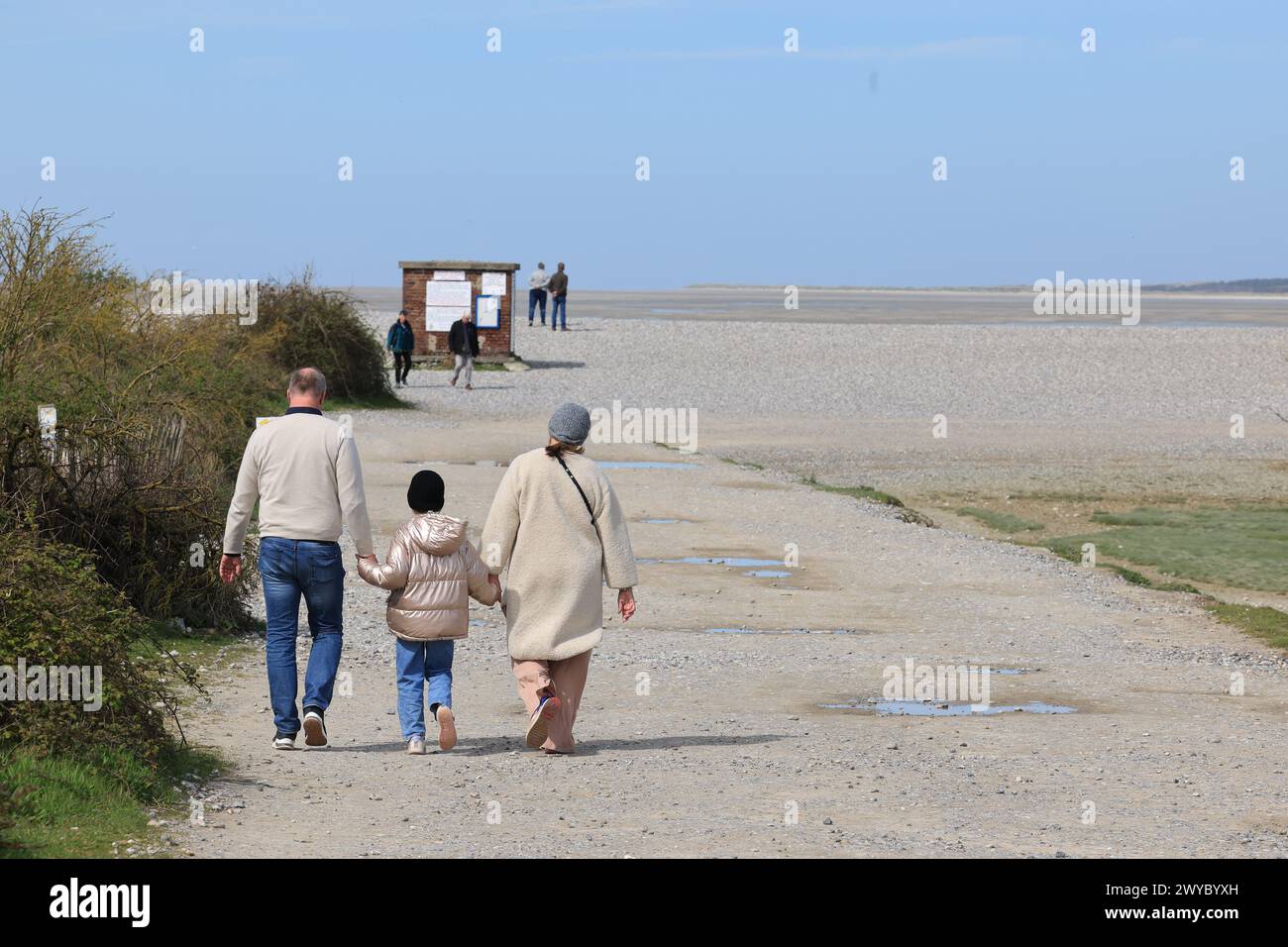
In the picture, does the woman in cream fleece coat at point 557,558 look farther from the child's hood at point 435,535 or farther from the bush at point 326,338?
the bush at point 326,338

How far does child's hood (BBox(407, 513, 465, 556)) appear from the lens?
879 centimetres

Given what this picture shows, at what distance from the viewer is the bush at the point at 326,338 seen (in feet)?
107

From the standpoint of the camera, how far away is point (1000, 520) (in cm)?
2080

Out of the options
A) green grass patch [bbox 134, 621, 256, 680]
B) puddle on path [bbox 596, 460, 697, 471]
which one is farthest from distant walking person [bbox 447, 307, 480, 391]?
green grass patch [bbox 134, 621, 256, 680]

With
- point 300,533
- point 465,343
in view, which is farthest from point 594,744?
point 465,343

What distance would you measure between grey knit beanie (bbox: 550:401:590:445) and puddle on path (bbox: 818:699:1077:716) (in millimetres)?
2547

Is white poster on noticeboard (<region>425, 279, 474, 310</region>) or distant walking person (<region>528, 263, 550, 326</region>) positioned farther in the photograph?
distant walking person (<region>528, 263, 550, 326</region>)

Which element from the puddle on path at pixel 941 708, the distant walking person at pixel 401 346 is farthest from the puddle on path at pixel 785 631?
the distant walking person at pixel 401 346

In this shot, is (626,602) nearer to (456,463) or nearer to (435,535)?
(435,535)

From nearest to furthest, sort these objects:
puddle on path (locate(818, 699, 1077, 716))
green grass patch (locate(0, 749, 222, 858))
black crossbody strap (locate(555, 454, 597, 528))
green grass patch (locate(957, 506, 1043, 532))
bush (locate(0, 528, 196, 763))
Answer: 1. green grass patch (locate(0, 749, 222, 858))
2. bush (locate(0, 528, 196, 763))
3. black crossbody strap (locate(555, 454, 597, 528))
4. puddle on path (locate(818, 699, 1077, 716))
5. green grass patch (locate(957, 506, 1043, 532))

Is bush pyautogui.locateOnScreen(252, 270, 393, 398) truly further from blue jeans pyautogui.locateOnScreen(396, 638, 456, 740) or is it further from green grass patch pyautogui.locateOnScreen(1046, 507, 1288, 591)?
blue jeans pyautogui.locateOnScreen(396, 638, 456, 740)

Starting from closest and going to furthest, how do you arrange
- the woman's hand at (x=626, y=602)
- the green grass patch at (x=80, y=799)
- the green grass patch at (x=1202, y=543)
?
the green grass patch at (x=80, y=799) → the woman's hand at (x=626, y=602) → the green grass patch at (x=1202, y=543)

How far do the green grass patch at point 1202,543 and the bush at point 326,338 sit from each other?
16.3m

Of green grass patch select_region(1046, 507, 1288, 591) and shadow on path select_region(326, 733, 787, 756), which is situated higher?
shadow on path select_region(326, 733, 787, 756)
